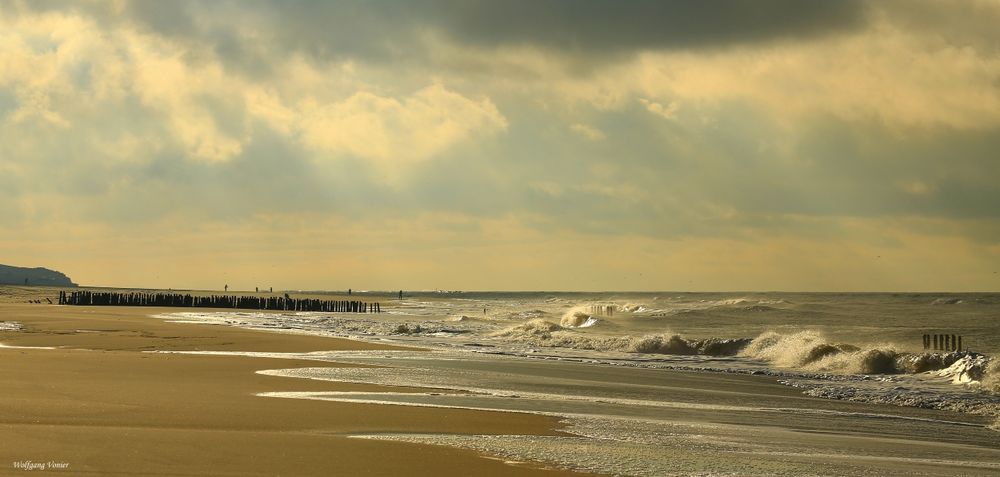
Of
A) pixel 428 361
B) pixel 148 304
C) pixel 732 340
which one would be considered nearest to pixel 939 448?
pixel 428 361

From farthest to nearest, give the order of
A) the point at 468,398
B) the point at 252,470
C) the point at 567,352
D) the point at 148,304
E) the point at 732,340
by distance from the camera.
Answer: the point at 148,304
the point at 732,340
the point at 567,352
the point at 468,398
the point at 252,470

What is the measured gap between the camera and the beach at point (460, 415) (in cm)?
791

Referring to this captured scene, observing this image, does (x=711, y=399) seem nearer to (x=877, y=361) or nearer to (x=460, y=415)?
(x=460, y=415)

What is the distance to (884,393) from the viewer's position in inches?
676

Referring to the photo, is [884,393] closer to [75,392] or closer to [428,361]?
[428,361]

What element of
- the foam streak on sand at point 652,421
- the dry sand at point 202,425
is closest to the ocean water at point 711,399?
the foam streak on sand at point 652,421

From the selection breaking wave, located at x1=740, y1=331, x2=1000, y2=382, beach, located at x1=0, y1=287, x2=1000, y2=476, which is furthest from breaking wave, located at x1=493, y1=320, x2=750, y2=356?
beach, located at x1=0, y1=287, x2=1000, y2=476

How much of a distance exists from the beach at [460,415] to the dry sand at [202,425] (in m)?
0.04

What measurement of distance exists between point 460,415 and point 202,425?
3.35 metres

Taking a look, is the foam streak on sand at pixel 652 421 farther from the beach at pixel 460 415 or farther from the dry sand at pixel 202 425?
the dry sand at pixel 202 425

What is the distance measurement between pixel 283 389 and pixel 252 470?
21.8ft

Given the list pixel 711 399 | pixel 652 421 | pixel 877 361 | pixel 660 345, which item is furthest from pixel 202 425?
pixel 660 345

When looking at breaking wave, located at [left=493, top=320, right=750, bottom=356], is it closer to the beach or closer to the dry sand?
the beach

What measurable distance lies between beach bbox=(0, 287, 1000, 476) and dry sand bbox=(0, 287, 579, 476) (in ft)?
0.12
